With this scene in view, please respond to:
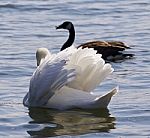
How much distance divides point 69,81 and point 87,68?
351 millimetres

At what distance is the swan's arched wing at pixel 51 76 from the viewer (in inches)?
381

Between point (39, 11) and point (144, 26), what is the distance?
121 inches

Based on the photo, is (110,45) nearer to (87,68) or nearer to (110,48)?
(110,48)

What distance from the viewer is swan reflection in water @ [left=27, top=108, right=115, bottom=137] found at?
29.2ft

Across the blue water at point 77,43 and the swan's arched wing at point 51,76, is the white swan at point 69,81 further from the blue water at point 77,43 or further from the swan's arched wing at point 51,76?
the blue water at point 77,43

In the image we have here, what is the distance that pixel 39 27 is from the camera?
1664cm

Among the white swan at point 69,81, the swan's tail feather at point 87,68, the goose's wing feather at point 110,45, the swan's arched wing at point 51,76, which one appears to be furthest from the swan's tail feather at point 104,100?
the goose's wing feather at point 110,45

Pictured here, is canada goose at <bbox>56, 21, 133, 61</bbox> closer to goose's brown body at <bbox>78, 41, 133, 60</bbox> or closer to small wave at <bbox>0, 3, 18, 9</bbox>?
goose's brown body at <bbox>78, 41, 133, 60</bbox>

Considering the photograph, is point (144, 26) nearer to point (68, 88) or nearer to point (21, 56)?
point (21, 56)

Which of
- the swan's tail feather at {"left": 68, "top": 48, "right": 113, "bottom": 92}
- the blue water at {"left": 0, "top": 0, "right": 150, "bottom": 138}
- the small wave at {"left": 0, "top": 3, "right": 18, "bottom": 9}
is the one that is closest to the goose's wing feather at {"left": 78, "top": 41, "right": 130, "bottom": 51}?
the blue water at {"left": 0, "top": 0, "right": 150, "bottom": 138}

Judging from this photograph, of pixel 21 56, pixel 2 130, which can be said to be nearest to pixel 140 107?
pixel 2 130

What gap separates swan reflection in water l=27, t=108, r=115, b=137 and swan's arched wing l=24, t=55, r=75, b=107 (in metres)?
0.29

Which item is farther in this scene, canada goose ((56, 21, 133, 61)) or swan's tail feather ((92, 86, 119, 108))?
canada goose ((56, 21, 133, 61))

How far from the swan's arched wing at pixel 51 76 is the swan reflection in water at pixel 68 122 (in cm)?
29
